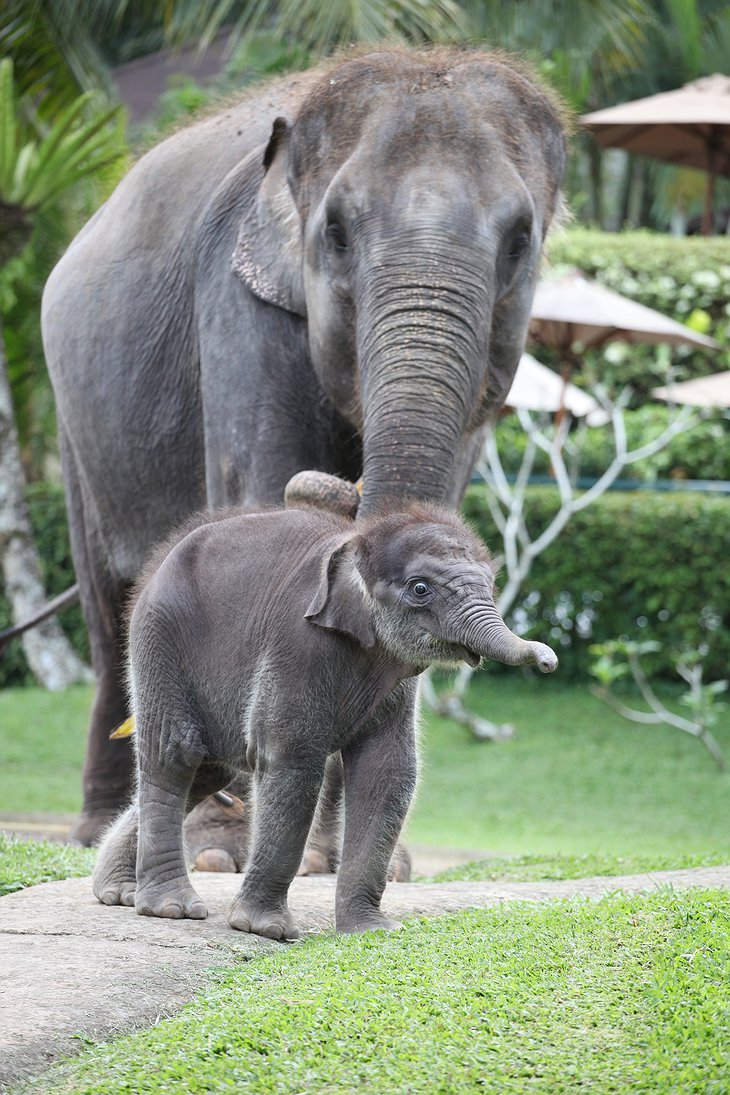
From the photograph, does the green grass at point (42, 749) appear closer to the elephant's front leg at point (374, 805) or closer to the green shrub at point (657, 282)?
the green shrub at point (657, 282)

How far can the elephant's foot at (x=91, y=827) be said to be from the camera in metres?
7.36

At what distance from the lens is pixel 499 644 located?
3615 mm

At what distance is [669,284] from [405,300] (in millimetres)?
13842

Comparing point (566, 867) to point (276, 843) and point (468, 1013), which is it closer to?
point (276, 843)

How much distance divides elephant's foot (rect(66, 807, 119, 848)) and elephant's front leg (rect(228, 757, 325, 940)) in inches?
125

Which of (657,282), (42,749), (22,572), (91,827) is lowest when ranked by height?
(42,749)

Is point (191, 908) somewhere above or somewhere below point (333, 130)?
below

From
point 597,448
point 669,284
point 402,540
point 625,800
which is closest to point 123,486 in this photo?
point 402,540

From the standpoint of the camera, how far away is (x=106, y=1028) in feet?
11.4

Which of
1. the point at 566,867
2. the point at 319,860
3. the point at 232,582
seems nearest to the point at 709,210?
the point at 566,867

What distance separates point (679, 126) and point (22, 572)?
10588mm

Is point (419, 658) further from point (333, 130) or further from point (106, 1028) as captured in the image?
point (333, 130)

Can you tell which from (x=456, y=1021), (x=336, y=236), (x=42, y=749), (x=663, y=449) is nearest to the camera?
(x=456, y=1021)

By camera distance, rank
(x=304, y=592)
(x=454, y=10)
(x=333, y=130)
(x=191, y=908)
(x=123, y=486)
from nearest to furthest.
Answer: (x=304, y=592) < (x=191, y=908) < (x=333, y=130) < (x=123, y=486) < (x=454, y=10)
